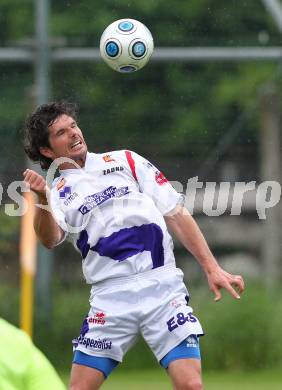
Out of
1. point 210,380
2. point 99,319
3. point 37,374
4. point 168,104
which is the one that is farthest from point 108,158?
point 168,104

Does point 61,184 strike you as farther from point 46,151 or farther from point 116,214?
point 116,214

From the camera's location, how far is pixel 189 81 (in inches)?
356

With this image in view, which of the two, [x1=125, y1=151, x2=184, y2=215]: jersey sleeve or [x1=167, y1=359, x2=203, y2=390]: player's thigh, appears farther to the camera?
[x1=125, y1=151, x2=184, y2=215]: jersey sleeve

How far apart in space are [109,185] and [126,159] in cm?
15

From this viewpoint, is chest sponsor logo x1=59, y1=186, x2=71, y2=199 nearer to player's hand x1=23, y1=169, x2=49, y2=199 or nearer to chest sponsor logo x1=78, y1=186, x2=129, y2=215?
chest sponsor logo x1=78, y1=186, x2=129, y2=215

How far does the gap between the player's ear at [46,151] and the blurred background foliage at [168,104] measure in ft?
11.9

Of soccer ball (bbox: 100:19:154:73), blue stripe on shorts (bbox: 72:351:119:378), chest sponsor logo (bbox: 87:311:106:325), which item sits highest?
soccer ball (bbox: 100:19:154:73)

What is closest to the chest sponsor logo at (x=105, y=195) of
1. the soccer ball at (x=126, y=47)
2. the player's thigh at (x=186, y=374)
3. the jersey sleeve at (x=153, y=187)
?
the jersey sleeve at (x=153, y=187)

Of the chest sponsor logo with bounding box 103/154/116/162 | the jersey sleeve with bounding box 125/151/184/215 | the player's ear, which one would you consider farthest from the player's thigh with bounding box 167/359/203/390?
the player's ear

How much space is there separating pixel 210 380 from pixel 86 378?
368 cm

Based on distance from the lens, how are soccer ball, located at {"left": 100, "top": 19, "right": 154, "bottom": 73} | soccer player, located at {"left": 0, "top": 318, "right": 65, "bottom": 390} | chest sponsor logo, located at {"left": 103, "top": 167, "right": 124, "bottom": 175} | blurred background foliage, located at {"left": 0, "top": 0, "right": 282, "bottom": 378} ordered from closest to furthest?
soccer player, located at {"left": 0, "top": 318, "right": 65, "bottom": 390} → chest sponsor logo, located at {"left": 103, "top": 167, "right": 124, "bottom": 175} → soccer ball, located at {"left": 100, "top": 19, "right": 154, "bottom": 73} → blurred background foliage, located at {"left": 0, "top": 0, "right": 282, "bottom": 378}

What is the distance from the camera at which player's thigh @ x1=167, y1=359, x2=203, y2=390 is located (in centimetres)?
478

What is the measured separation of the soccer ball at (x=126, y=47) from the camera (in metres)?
6.00

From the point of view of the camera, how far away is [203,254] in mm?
4992
